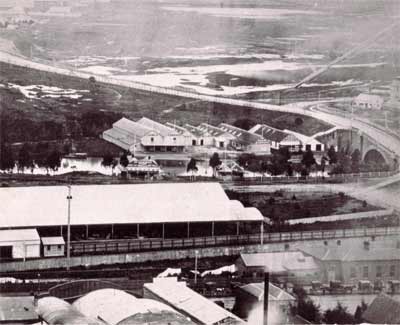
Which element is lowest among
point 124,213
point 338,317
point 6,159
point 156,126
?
point 338,317

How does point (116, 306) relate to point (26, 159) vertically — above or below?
below

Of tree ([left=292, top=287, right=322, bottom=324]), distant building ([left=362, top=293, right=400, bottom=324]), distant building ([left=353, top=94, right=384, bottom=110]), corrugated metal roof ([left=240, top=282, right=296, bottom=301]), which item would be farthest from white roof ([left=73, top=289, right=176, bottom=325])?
distant building ([left=353, top=94, right=384, bottom=110])

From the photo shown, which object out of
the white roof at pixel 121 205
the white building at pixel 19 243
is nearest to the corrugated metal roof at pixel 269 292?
the white roof at pixel 121 205

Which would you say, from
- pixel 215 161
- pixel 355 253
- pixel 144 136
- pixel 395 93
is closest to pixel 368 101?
pixel 395 93

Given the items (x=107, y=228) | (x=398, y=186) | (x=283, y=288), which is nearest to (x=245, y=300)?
(x=283, y=288)

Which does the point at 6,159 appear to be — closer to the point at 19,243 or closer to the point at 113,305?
the point at 19,243

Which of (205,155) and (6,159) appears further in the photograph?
(205,155)

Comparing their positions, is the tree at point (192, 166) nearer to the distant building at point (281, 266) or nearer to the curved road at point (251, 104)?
the curved road at point (251, 104)
